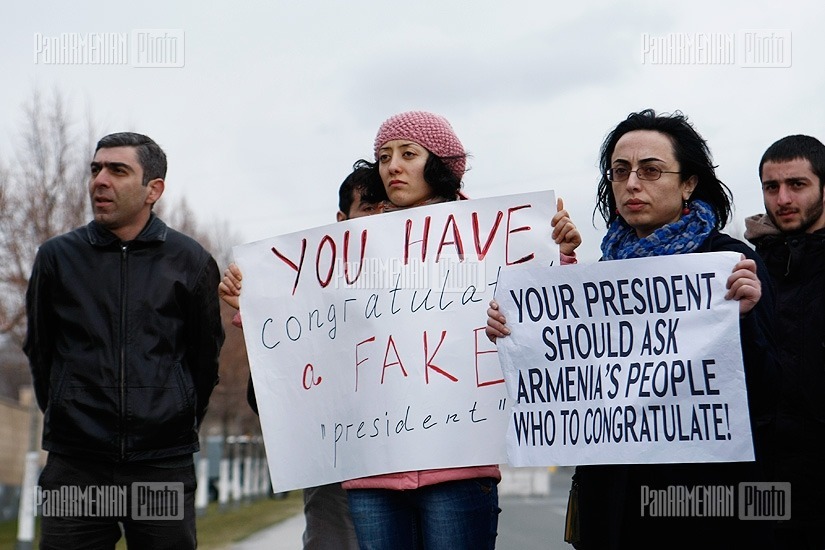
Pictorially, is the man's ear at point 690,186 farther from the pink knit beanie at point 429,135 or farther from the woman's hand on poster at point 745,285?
the pink knit beanie at point 429,135

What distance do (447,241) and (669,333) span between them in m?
0.91

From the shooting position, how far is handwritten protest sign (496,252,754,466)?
136 inches

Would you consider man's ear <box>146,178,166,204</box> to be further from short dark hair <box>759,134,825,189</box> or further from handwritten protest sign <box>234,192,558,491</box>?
short dark hair <box>759,134,825,189</box>

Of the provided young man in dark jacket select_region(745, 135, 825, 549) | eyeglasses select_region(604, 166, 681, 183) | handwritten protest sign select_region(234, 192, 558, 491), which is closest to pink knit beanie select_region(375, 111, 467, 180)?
handwritten protest sign select_region(234, 192, 558, 491)

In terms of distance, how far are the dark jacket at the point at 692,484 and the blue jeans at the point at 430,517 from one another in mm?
344

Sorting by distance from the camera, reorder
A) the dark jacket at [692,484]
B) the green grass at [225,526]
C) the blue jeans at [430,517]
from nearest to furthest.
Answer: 1. the dark jacket at [692,484]
2. the blue jeans at [430,517]
3. the green grass at [225,526]

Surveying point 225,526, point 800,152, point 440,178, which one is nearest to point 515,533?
point 225,526

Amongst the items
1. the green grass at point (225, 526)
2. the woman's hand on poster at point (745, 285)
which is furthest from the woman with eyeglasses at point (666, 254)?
the green grass at point (225, 526)

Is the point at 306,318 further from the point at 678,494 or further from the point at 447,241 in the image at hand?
the point at 678,494

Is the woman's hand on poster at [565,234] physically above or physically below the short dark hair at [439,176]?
below

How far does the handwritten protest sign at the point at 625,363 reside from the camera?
3.45 m

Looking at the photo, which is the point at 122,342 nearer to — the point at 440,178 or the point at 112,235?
the point at 112,235

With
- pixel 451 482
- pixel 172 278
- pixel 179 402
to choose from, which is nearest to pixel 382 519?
pixel 451 482

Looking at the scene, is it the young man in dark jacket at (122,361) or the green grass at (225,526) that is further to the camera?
the green grass at (225,526)
